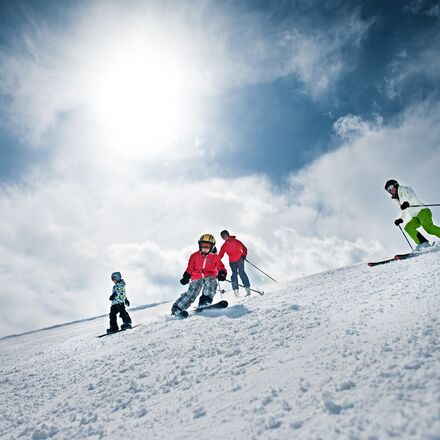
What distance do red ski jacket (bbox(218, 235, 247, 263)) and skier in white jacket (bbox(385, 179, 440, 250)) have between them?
547 cm

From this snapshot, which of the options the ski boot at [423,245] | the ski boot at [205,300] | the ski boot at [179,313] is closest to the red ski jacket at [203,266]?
the ski boot at [205,300]

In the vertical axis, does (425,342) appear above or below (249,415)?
above

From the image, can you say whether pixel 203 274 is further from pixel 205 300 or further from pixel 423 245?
pixel 423 245

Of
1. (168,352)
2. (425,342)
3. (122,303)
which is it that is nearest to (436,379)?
(425,342)

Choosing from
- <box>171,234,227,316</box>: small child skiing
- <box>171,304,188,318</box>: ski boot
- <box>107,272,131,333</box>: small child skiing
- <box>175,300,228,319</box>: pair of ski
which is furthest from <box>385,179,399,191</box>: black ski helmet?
<box>107,272,131,333</box>: small child skiing

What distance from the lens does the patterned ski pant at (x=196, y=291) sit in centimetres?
841

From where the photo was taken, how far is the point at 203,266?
348 inches

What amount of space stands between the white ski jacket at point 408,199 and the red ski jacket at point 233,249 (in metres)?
5.55

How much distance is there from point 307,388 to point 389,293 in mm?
2641

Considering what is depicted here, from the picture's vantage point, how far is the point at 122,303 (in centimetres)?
999

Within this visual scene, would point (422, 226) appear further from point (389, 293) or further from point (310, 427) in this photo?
point (310, 427)

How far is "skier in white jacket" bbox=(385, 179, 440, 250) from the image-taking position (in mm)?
8648

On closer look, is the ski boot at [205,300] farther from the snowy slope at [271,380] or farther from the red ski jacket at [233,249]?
the red ski jacket at [233,249]

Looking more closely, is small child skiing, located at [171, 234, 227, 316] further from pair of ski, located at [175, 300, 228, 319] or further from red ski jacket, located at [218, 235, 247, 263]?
red ski jacket, located at [218, 235, 247, 263]
